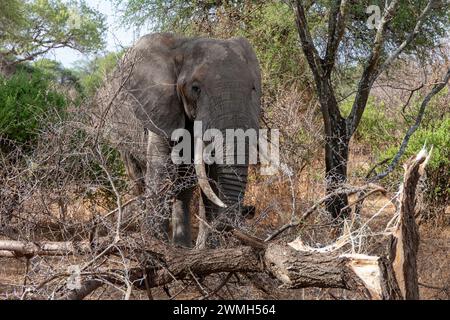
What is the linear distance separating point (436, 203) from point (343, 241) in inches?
237

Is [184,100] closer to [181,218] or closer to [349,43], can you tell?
[181,218]

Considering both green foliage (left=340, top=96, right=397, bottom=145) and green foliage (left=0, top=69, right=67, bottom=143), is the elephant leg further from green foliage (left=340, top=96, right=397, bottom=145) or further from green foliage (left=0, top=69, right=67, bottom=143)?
green foliage (left=340, top=96, right=397, bottom=145)

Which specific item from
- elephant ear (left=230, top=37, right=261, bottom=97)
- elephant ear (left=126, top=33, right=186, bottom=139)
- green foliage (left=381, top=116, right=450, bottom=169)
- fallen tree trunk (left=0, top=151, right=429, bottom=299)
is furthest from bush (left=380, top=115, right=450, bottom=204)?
fallen tree trunk (left=0, top=151, right=429, bottom=299)

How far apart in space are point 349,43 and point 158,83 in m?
4.90

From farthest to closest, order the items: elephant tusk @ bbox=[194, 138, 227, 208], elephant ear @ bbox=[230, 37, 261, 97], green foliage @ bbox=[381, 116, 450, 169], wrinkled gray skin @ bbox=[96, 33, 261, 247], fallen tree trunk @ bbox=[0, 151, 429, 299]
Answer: green foliage @ bbox=[381, 116, 450, 169] < elephant ear @ bbox=[230, 37, 261, 97] < wrinkled gray skin @ bbox=[96, 33, 261, 247] < elephant tusk @ bbox=[194, 138, 227, 208] < fallen tree trunk @ bbox=[0, 151, 429, 299]

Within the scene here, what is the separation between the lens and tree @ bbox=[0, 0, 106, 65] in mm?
29141

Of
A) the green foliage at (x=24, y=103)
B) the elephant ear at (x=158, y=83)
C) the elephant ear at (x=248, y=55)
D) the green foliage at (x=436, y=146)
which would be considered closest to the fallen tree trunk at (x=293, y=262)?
the elephant ear at (x=158, y=83)

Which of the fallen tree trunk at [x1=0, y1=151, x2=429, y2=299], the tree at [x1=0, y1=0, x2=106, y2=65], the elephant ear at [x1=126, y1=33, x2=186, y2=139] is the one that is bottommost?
the fallen tree trunk at [x1=0, y1=151, x2=429, y2=299]

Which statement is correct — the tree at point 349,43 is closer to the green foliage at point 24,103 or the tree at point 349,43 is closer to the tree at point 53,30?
the green foliage at point 24,103

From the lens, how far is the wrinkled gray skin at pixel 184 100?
6.65 meters

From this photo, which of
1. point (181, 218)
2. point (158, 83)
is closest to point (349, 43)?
point (158, 83)

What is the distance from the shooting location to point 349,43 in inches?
443

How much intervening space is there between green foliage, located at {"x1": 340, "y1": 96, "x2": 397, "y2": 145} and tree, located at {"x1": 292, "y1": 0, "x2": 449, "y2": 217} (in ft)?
4.30

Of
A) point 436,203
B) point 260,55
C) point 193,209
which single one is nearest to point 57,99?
point 193,209
